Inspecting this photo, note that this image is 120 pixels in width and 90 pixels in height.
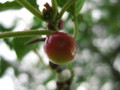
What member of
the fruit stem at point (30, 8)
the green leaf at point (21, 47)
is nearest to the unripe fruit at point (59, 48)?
the fruit stem at point (30, 8)

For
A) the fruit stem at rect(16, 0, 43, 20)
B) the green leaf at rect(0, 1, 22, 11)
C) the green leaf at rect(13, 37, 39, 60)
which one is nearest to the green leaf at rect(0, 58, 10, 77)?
the green leaf at rect(13, 37, 39, 60)

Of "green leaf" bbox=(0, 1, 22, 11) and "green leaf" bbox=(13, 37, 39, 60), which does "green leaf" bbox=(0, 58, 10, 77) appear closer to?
"green leaf" bbox=(13, 37, 39, 60)

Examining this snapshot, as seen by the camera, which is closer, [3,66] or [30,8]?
[30,8]

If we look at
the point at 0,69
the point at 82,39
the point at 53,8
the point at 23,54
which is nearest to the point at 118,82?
the point at 82,39

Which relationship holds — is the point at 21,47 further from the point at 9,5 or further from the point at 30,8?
the point at 30,8

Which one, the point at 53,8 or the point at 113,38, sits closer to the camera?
the point at 53,8

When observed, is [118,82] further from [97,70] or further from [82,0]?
[82,0]

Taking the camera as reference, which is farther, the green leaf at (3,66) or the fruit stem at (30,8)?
the green leaf at (3,66)

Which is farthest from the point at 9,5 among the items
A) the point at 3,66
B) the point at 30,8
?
the point at 3,66

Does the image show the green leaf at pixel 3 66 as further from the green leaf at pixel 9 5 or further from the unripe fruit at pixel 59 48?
the unripe fruit at pixel 59 48
